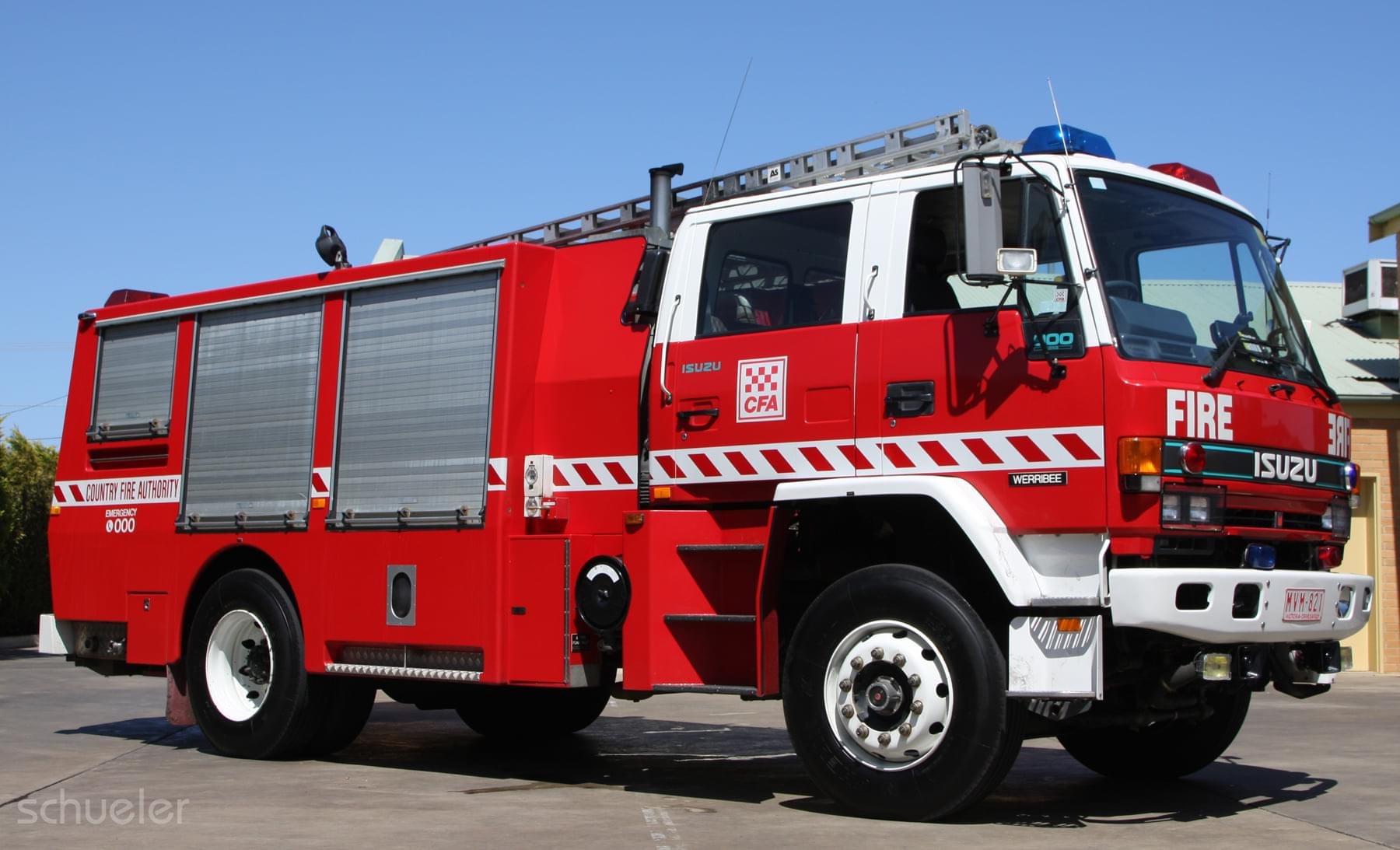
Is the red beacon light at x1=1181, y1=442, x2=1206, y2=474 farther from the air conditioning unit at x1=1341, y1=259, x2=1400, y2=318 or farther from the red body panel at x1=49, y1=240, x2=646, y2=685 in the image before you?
the air conditioning unit at x1=1341, y1=259, x2=1400, y2=318

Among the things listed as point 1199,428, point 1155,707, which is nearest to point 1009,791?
point 1155,707

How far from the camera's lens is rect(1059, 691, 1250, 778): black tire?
27.8 ft

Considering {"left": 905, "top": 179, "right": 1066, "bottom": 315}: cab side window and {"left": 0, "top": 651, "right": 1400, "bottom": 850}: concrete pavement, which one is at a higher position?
{"left": 905, "top": 179, "right": 1066, "bottom": 315}: cab side window

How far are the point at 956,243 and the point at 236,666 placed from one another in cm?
565

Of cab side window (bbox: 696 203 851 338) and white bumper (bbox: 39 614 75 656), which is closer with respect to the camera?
cab side window (bbox: 696 203 851 338)

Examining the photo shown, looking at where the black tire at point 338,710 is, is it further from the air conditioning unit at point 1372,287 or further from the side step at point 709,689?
the air conditioning unit at point 1372,287

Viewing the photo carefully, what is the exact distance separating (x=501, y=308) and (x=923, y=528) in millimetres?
2801

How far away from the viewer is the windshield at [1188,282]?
22.8 feet

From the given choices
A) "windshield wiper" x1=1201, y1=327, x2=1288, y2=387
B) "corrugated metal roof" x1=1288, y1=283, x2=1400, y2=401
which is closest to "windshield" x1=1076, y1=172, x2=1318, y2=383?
"windshield wiper" x1=1201, y1=327, x2=1288, y2=387

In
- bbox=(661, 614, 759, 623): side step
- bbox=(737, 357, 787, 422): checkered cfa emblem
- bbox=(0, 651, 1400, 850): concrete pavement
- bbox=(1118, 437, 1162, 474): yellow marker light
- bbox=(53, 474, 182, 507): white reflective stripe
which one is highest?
bbox=(737, 357, 787, 422): checkered cfa emblem

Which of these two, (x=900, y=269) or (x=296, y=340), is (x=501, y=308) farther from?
(x=900, y=269)

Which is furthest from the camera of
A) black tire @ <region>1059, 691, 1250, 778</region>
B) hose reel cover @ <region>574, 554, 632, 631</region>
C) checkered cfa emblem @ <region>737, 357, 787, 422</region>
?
black tire @ <region>1059, 691, 1250, 778</region>

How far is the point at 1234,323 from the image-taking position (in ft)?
24.1

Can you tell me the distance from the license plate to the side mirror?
197cm
